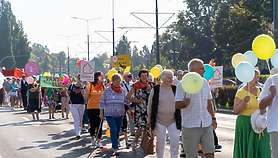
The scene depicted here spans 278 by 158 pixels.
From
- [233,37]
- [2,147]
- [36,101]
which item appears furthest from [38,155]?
[233,37]

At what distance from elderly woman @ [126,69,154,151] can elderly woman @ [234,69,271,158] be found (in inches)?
121

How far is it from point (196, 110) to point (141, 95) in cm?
309

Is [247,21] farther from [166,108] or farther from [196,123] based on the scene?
[196,123]

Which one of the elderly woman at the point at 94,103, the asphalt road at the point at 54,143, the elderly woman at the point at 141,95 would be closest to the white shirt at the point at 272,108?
the asphalt road at the point at 54,143

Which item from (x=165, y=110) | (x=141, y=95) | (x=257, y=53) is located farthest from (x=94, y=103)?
(x=257, y=53)

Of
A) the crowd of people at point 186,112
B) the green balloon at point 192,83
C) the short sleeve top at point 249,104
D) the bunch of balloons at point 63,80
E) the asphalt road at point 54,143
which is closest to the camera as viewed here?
the green balloon at point 192,83

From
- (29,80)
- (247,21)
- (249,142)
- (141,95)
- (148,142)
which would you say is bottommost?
(148,142)

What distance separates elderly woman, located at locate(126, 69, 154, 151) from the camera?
28.2 ft

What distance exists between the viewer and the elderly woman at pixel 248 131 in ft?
18.2

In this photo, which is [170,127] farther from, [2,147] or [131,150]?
[2,147]

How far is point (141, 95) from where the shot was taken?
28.7 feet

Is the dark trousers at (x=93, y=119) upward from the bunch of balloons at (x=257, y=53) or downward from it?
downward

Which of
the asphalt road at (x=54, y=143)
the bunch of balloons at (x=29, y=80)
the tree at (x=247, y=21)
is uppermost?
the tree at (x=247, y=21)

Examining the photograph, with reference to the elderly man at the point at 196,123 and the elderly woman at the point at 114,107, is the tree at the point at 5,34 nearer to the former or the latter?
the elderly woman at the point at 114,107
